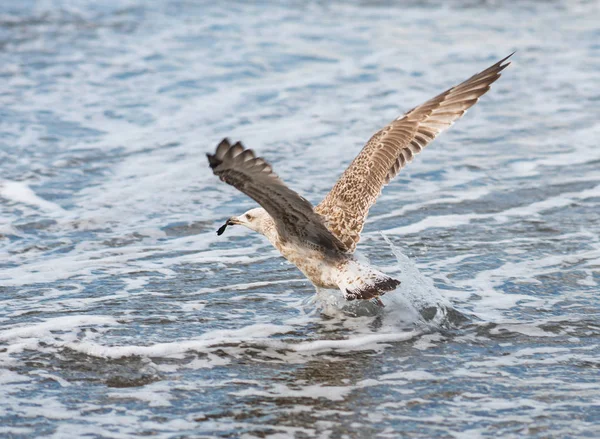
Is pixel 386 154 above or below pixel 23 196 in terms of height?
above

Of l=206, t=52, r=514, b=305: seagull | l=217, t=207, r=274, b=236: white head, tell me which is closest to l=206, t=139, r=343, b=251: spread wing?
l=206, t=52, r=514, b=305: seagull

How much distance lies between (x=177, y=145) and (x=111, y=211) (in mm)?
→ 2048

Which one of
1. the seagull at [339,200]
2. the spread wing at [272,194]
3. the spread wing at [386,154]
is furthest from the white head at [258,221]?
the spread wing at [386,154]

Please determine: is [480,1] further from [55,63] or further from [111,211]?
[111,211]

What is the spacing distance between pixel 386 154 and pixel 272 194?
1800 mm

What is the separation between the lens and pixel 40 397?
459cm

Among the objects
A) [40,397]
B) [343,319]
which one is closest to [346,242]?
[343,319]

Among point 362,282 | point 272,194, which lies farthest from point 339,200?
point 272,194

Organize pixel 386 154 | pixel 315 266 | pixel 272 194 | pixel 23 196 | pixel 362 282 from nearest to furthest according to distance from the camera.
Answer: pixel 272 194 < pixel 362 282 < pixel 315 266 < pixel 386 154 < pixel 23 196

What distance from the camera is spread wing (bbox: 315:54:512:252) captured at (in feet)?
20.8

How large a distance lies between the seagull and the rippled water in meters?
0.24

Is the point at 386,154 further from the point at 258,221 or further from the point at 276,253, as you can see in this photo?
the point at 258,221

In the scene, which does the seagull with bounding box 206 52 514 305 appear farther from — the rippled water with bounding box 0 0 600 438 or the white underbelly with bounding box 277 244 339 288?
the rippled water with bounding box 0 0 600 438

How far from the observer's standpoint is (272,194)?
5309mm
